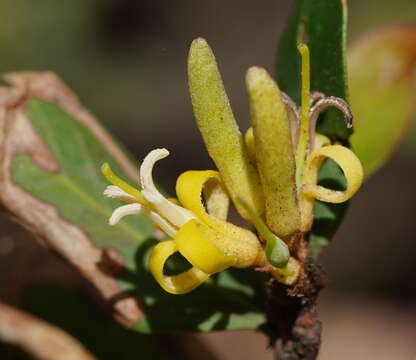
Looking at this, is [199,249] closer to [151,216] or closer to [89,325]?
[151,216]


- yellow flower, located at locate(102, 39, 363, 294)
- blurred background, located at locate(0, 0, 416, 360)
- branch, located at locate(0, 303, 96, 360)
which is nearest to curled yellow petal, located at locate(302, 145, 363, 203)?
yellow flower, located at locate(102, 39, 363, 294)

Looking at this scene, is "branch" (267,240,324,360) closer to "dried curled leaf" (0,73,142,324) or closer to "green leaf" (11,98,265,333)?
"green leaf" (11,98,265,333)

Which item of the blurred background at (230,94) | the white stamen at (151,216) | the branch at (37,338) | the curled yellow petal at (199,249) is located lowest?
the branch at (37,338)

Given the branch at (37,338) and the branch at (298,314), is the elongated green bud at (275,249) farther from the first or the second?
the branch at (37,338)

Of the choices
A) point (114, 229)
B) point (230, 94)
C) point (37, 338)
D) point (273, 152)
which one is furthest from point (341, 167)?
point (230, 94)

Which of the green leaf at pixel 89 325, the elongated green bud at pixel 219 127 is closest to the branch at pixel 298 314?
the elongated green bud at pixel 219 127

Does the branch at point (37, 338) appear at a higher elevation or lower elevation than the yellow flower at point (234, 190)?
lower
